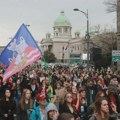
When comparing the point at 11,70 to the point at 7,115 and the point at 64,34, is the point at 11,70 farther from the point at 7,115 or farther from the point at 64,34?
the point at 64,34

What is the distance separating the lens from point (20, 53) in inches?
435

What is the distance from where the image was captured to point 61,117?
520cm

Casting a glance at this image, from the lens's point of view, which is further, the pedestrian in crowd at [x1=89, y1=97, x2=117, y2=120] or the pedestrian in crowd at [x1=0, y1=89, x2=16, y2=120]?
the pedestrian in crowd at [x1=0, y1=89, x2=16, y2=120]

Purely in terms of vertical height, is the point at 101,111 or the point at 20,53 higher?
the point at 20,53

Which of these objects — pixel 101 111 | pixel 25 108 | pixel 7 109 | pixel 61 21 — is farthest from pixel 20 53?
pixel 61 21

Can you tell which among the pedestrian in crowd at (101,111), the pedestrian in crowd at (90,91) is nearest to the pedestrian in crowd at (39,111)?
the pedestrian in crowd at (101,111)

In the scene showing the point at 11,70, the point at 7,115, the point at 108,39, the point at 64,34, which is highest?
the point at 64,34

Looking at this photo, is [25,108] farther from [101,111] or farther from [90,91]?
[90,91]

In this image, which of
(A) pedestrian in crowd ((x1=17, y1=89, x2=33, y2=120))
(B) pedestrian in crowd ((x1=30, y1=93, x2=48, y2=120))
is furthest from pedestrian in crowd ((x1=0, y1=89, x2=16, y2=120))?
(B) pedestrian in crowd ((x1=30, y1=93, x2=48, y2=120))

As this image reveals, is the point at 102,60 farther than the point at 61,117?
Yes

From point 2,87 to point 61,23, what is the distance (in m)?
168

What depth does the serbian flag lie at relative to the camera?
10.6m

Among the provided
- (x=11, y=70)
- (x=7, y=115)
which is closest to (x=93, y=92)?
(x=11, y=70)

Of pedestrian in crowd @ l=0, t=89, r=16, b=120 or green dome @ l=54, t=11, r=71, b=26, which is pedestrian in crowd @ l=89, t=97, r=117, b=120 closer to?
pedestrian in crowd @ l=0, t=89, r=16, b=120
